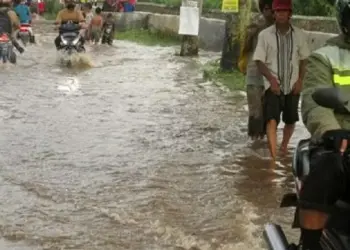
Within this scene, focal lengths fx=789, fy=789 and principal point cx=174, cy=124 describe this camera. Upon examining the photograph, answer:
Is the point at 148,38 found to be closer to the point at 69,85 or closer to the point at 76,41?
the point at 76,41

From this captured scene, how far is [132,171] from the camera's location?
7.51 meters

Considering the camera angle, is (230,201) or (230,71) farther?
(230,71)

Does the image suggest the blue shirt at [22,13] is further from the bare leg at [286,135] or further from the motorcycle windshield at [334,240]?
the motorcycle windshield at [334,240]

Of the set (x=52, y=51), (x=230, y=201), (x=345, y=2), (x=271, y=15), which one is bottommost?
(x=52, y=51)

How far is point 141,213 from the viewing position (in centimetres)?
612

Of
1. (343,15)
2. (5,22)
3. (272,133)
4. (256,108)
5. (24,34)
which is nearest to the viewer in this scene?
(343,15)

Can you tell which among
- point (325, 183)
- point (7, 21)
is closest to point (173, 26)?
point (7, 21)

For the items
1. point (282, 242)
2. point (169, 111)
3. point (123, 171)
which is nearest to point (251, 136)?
point (123, 171)

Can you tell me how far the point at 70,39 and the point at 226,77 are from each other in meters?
5.08

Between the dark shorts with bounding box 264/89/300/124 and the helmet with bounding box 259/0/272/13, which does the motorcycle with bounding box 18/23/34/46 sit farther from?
the dark shorts with bounding box 264/89/300/124

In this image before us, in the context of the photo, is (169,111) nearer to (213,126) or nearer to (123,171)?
(213,126)

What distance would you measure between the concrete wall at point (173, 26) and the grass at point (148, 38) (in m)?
0.17

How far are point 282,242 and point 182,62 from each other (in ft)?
47.4

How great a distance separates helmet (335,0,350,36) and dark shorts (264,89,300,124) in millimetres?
3850
